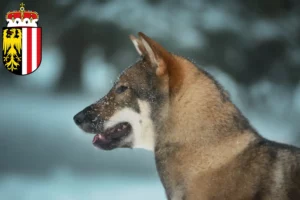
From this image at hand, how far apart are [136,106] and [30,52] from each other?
494 cm

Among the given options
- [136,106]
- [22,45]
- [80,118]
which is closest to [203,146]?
[136,106]

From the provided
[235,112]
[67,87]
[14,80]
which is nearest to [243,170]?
[235,112]

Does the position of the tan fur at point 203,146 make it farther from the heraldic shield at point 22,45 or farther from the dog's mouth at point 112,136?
the heraldic shield at point 22,45

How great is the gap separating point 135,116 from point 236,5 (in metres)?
6.58

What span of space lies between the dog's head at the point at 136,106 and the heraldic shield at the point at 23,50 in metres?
4.57

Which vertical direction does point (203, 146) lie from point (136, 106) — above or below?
below

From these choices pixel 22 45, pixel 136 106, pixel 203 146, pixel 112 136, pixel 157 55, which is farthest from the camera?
pixel 22 45

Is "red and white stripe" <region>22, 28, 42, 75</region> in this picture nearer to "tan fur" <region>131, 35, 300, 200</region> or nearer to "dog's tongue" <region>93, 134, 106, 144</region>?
"dog's tongue" <region>93, 134, 106, 144</region>

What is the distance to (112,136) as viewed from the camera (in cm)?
379

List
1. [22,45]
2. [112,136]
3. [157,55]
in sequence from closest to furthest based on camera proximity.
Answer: [157,55] → [112,136] → [22,45]

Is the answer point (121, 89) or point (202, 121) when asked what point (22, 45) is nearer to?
point (121, 89)

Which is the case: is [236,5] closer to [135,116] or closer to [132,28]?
[132,28]

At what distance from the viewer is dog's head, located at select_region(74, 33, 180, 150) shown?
3.55 m

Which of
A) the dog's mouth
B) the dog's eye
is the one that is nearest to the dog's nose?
the dog's mouth
